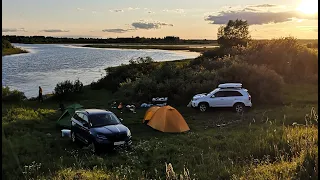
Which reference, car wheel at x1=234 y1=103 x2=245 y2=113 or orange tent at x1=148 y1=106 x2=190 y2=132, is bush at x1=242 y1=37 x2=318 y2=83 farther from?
orange tent at x1=148 y1=106 x2=190 y2=132

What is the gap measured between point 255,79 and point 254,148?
19214 millimetres

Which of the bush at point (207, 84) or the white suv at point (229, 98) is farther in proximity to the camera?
the bush at point (207, 84)

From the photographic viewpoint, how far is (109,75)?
49.0 metres

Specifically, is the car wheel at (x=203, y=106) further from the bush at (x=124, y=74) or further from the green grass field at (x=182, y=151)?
the bush at (x=124, y=74)

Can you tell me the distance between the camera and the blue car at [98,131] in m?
15.6

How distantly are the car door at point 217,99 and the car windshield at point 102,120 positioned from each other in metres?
10.1

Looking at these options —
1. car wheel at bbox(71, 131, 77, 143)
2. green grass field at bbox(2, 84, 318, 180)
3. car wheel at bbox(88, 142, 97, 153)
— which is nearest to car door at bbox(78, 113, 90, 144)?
car wheel at bbox(88, 142, 97, 153)

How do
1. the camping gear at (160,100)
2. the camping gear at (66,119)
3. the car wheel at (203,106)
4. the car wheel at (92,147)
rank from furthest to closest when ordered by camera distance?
the camping gear at (160,100), the car wheel at (203,106), the camping gear at (66,119), the car wheel at (92,147)

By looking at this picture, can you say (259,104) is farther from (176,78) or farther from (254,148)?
(254,148)

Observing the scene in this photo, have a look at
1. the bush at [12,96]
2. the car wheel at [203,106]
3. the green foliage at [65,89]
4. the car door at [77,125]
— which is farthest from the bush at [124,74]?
the car door at [77,125]

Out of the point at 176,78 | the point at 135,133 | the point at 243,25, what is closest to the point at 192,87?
the point at 176,78

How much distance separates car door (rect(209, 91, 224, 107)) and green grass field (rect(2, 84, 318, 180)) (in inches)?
22.8

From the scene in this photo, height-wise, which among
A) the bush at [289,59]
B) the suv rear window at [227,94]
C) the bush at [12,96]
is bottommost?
the bush at [12,96]

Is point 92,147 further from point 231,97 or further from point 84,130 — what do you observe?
point 231,97
